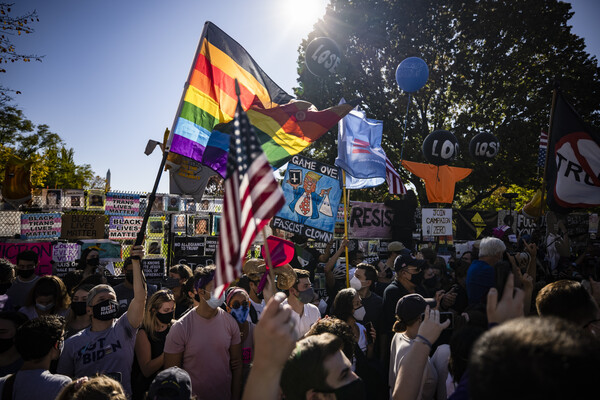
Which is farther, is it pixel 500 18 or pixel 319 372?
pixel 500 18

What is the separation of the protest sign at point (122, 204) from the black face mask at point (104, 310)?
5795 millimetres

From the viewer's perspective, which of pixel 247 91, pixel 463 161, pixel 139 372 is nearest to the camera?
pixel 139 372

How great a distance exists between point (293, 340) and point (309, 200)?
5841 millimetres

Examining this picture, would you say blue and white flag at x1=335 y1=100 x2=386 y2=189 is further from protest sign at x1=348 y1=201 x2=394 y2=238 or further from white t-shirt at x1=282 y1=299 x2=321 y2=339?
protest sign at x1=348 y1=201 x2=394 y2=238

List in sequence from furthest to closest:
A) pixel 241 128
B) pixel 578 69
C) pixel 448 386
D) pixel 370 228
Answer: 1. pixel 578 69
2. pixel 370 228
3. pixel 448 386
4. pixel 241 128

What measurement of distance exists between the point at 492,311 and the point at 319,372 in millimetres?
947

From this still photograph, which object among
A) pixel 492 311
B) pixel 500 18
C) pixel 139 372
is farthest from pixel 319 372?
pixel 500 18

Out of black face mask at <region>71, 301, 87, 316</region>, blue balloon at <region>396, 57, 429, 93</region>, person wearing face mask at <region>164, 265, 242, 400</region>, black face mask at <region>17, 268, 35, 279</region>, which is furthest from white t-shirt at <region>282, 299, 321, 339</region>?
blue balloon at <region>396, 57, 429, 93</region>

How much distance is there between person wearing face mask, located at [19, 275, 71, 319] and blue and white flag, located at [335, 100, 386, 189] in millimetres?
4469

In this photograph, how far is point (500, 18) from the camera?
65.1 feet

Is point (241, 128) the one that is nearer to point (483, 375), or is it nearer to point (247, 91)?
point (483, 375)

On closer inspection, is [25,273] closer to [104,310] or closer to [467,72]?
[104,310]

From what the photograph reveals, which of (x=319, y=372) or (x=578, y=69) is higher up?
(x=578, y=69)

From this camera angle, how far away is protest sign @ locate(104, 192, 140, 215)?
8.51 m
